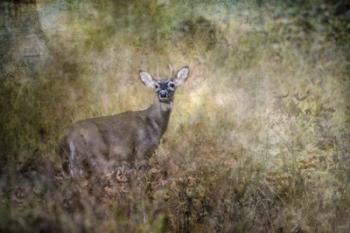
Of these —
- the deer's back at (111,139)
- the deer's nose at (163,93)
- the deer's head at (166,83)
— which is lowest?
the deer's back at (111,139)

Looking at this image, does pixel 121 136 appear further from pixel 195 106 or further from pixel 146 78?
pixel 195 106

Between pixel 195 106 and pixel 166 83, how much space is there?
0.33 metres

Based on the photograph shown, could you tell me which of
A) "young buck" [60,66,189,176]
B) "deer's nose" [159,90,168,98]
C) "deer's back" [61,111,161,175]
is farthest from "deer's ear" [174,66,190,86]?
"deer's back" [61,111,161,175]

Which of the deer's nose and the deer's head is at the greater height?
the deer's head

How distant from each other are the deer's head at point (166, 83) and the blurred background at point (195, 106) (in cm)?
5

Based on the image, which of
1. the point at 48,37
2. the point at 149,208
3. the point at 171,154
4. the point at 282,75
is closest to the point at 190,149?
the point at 171,154

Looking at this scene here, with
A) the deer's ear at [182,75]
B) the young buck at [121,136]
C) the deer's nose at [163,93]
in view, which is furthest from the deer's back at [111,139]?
the deer's ear at [182,75]

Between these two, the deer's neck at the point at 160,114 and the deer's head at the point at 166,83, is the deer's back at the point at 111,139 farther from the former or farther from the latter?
the deer's head at the point at 166,83

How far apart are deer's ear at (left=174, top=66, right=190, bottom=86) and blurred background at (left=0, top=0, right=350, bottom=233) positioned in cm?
4

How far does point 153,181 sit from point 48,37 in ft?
4.78

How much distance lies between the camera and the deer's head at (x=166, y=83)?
21.2 ft

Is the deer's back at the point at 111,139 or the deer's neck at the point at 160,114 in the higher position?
the deer's neck at the point at 160,114

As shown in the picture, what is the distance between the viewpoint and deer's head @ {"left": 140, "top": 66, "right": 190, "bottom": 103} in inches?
255

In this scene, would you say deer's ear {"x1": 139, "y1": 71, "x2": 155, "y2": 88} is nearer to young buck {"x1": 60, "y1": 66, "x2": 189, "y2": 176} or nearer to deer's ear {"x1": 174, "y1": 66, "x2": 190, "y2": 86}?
young buck {"x1": 60, "y1": 66, "x2": 189, "y2": 176}
